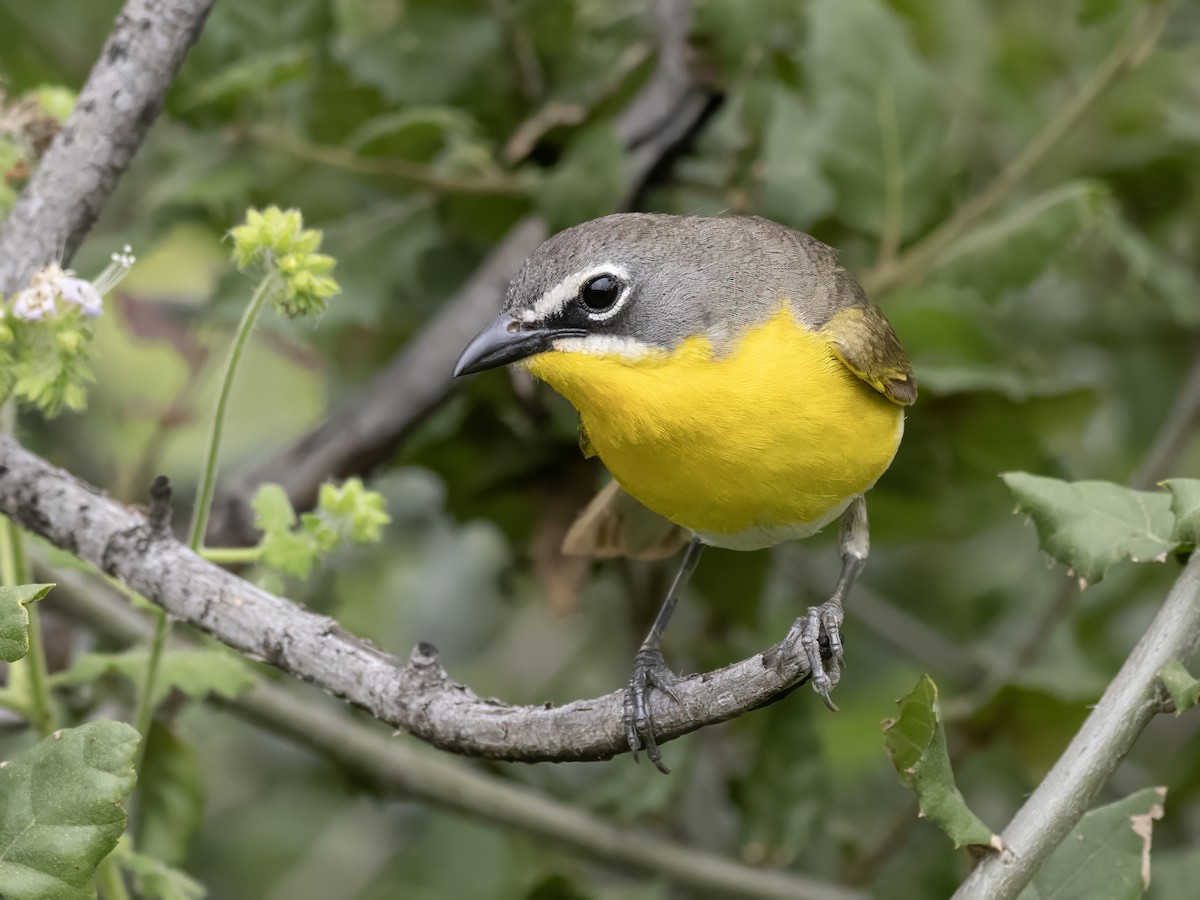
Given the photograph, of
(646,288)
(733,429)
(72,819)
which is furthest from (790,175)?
(72,819)

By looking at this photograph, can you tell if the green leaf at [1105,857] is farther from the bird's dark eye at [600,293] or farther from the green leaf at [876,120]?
the green leaf at [876,120]

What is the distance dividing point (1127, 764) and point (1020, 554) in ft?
2.85

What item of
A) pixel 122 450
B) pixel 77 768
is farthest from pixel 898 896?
pixel 122 450

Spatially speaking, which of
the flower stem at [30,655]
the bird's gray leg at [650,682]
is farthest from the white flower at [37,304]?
the bird's gray leg at [650,682]

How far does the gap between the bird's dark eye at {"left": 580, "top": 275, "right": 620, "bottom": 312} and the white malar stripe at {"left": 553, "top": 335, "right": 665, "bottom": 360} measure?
6 centimetres

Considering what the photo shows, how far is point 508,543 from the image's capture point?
13.6ft

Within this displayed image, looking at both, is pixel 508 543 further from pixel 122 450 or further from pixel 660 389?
pixel 660 389

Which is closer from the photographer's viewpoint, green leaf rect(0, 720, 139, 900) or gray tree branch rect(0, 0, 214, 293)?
green leaf rect(0, 720, 139, 900)

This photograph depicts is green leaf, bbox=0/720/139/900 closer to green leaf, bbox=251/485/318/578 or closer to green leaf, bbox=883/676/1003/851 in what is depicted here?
green leaf, bbox=251/485/318/578

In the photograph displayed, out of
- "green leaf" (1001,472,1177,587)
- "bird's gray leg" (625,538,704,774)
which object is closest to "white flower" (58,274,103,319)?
"bird's gray leg" (625,538,704,774)

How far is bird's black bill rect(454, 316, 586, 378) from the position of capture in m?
2.70

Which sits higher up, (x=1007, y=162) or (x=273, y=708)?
(x=1007, y=162)

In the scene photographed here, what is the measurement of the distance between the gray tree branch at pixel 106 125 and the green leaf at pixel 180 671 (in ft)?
2.35

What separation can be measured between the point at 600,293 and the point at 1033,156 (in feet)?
5.97
